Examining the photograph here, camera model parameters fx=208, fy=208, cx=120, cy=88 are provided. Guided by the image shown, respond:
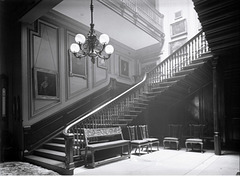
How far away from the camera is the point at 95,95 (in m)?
8.82

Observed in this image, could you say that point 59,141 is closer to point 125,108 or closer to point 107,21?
point 125,108

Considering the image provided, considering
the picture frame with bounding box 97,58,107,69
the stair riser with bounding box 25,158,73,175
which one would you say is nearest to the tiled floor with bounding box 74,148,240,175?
the stair riser with bounding box 25,158,73,175

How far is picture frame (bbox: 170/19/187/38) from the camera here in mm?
10327

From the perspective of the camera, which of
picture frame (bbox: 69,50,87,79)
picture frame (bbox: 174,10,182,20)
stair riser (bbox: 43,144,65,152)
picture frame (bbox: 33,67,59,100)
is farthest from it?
picture frame (bbox: 174,10,182,20)

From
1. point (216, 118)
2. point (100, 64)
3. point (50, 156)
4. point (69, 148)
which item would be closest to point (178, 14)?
point (100, 64)

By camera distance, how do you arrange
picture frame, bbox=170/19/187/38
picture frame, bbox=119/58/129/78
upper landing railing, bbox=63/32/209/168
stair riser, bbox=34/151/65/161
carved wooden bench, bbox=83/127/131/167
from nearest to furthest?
upper landing railing, bbox=63/32/209/168, carved wooden bench, bbox=83/127/131/167, stair riser, bbox=34/151/65/161, picture frame, bbox=170/19/187/38, picture frame, bbox=119/58/129/78

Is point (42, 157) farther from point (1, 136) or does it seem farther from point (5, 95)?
point (5, 95)

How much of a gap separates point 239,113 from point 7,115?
25.9 ft

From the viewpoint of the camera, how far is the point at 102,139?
6.21m

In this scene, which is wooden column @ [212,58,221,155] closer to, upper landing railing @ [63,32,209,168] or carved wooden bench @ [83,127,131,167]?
upper landing railing @ [63,32,209,168]

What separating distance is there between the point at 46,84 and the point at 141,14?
559 centimetres

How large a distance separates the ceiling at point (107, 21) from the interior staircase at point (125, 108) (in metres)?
2.26

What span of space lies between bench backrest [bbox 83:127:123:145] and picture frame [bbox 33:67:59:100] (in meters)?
2.21

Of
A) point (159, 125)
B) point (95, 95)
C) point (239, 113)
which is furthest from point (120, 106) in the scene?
point (239, 113)
